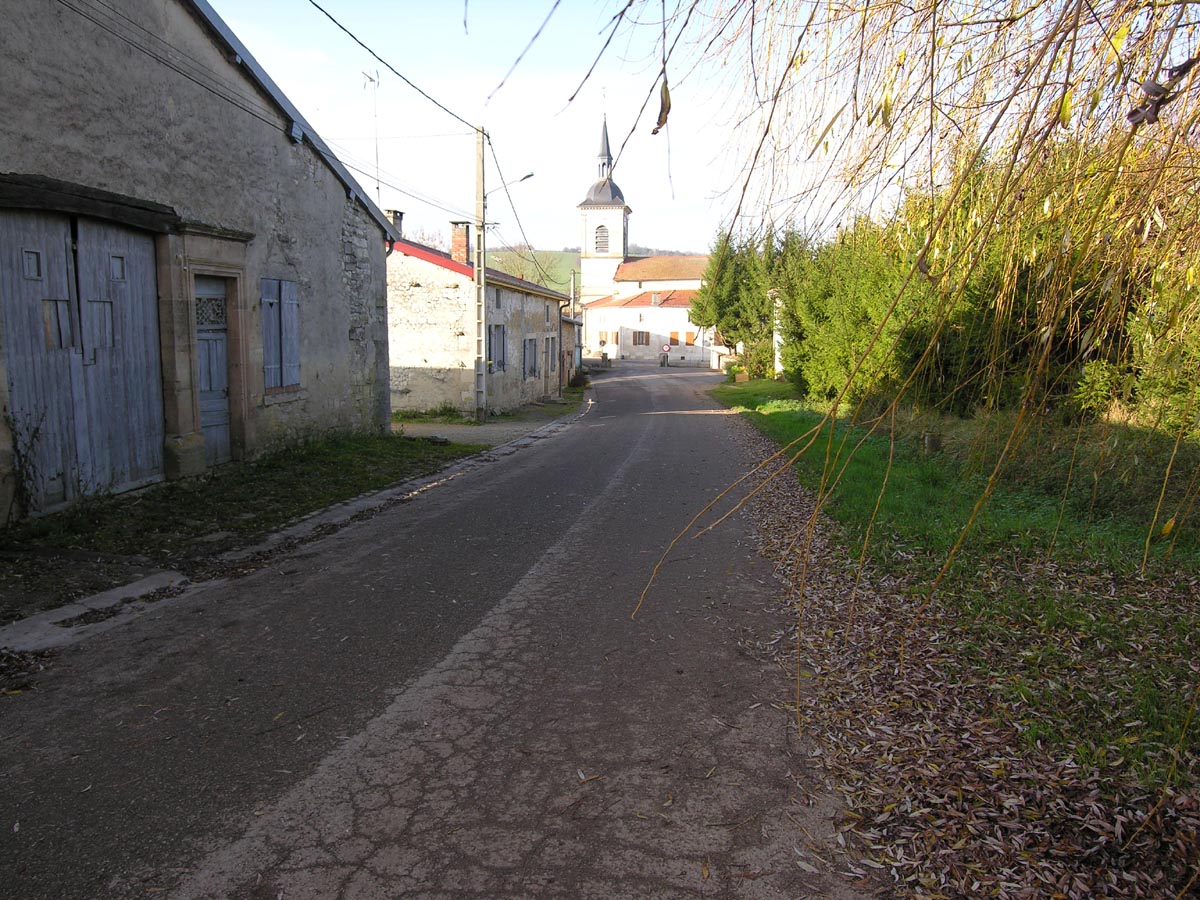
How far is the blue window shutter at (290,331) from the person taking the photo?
1202 cm

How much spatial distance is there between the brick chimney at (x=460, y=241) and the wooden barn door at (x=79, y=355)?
721 inches

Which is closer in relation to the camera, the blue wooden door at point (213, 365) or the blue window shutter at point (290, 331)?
the blue wooden door at point (213, 365)

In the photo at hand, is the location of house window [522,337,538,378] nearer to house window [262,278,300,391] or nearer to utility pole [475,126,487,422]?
utility pole [475,126,487,422]

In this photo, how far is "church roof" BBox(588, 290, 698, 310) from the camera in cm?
6762

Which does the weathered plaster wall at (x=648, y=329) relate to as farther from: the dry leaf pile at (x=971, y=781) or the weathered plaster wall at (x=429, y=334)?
the dry leaf pile at (x=971, y=781)

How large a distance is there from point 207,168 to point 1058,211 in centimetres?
966

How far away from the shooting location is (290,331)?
12.2 metres

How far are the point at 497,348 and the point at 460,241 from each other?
511 centimetres

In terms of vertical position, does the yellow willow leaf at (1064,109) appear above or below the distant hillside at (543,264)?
below

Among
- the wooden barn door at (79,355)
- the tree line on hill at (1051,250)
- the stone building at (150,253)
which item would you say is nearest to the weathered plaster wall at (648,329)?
the stone building at (150,253)

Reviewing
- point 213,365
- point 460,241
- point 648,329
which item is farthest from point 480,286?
point 648,329

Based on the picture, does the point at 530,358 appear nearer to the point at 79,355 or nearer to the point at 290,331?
the point at 290,331

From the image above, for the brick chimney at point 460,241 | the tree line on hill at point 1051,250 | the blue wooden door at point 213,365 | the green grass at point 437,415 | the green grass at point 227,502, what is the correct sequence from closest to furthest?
the tree line on hill at point 1051,250, the green grass at point 227,502, the blue wooden door at point 213,365, the green grass at point 437,415, the brick chimney at point 460,241

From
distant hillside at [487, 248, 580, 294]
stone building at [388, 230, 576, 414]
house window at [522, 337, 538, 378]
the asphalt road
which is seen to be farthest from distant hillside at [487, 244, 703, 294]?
the asphalt road
